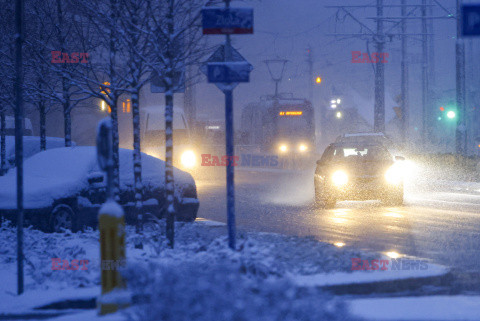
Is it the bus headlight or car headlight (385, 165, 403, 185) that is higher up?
the bus headlight

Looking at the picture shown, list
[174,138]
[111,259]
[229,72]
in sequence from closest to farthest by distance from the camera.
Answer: [111,259]
[229,72]
[174,138]

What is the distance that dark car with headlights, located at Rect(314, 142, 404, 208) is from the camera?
16391 mm

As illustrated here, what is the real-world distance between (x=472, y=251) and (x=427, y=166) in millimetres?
18721

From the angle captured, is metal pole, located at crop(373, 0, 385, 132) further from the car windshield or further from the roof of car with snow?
the roof of car with snow

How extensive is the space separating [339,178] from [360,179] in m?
0.49

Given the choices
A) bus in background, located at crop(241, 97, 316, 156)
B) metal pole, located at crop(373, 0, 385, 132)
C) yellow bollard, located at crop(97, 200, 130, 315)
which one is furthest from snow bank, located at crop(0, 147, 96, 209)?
bus in background, located at crop(241, 97, 316, 156)

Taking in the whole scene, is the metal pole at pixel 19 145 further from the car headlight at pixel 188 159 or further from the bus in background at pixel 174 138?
the car headlight at pixel 188 159

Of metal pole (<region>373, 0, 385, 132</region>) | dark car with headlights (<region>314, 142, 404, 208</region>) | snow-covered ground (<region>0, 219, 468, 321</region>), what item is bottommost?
snow-covered ground (<region>0, 219, 468, 321</region>)

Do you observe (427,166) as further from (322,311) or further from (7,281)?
(322,311)

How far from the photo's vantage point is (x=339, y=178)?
1642 cm

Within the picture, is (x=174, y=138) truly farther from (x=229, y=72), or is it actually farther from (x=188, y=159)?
(x=229, y=72)

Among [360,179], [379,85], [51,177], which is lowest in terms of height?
[360,179]

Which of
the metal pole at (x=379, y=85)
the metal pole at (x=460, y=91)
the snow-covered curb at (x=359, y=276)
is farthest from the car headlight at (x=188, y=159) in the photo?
the snow-covered curb at (x=359, y=276)

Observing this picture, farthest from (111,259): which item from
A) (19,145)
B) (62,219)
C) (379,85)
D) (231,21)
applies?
(379,85)
